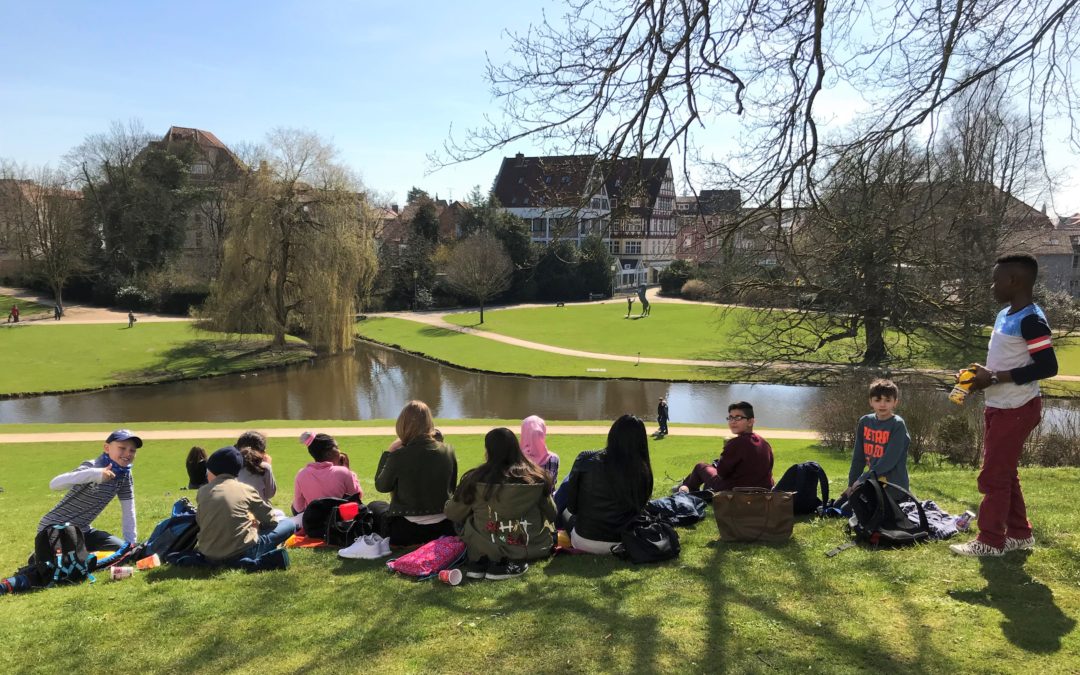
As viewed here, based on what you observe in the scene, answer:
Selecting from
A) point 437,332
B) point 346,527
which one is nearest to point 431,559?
point 346,527

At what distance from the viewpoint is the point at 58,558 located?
4934 mm

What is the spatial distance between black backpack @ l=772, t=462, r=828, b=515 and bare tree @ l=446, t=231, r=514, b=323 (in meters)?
41.8

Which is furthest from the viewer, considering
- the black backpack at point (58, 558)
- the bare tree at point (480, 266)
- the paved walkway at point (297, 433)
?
the bare tree at point (480, 266)

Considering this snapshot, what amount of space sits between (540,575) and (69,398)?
85.3ft

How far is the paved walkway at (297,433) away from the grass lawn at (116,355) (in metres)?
10.5

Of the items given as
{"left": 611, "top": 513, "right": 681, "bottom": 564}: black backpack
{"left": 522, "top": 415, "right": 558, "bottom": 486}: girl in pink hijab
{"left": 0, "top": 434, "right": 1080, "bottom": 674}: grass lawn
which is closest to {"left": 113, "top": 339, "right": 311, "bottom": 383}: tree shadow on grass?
{"left": 522, "top": 415, "right": 558, "bottom": 486}: girl in pink hijab

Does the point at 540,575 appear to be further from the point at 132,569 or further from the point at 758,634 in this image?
the point at 132,569

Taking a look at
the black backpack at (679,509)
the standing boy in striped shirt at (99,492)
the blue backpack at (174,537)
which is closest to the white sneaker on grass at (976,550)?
the black backpack at (679,509)

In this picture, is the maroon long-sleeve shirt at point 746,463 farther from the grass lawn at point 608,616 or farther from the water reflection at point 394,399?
the water reflection at point 394,399

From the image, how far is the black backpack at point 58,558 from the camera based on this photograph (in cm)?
489

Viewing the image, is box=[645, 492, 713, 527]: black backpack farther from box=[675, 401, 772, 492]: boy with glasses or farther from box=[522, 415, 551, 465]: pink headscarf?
box=[522, 415, 551, 465]: pink headscarf

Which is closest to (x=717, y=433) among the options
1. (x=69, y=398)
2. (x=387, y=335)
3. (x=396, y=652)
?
(x=396, y=652)

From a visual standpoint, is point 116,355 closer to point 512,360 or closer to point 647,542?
point 512,360

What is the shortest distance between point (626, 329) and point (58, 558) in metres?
38.1
